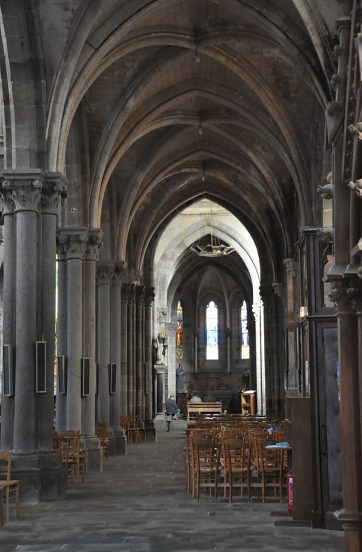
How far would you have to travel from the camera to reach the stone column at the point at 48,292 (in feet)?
47.1

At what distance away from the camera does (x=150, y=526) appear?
35.9 feet

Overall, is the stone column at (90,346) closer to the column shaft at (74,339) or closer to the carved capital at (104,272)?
the column shaft at (74,339)

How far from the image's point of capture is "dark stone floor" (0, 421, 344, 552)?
9633mm

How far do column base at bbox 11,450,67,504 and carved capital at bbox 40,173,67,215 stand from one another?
13.9 feet

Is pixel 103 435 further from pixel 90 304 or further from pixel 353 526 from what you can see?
pixel 353 526

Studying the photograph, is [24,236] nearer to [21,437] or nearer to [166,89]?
[21,437]

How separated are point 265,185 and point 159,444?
9.81 metres

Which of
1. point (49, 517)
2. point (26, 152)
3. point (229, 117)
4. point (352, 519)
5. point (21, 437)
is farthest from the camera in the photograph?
point (229, 117)

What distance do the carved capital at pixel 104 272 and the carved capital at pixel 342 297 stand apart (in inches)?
720

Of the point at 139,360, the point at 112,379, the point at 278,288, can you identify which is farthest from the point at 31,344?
the point at 278,288

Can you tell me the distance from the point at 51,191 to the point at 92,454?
6.99 meters

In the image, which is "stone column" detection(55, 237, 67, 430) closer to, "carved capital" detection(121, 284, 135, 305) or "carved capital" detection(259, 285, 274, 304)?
"carved capital" detection(121, 284, 135, 305)

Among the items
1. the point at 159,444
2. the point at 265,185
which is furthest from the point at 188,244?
the point at 159,444

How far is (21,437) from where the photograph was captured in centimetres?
1407
